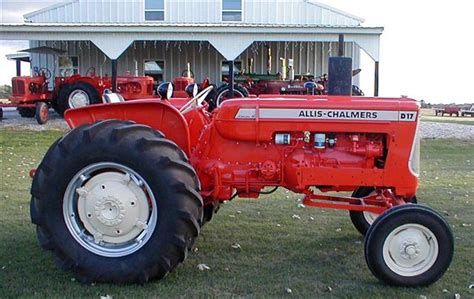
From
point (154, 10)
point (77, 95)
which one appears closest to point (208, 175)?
point (77, 95)

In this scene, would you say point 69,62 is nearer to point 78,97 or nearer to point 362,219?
point 78,97

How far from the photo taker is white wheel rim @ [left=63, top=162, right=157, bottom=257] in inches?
165

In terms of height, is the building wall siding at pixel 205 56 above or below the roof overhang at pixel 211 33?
below

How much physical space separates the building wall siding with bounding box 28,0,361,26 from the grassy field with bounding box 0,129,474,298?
1551cm

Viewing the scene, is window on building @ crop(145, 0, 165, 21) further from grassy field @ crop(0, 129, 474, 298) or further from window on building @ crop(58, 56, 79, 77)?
grassy field @ crop(0, 129, 474, 298)

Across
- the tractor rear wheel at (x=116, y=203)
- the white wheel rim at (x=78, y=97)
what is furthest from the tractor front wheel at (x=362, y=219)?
the white wheel rim at (x=78, y=97)

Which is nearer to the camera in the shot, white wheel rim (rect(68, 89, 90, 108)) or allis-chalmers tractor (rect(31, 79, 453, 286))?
allis-chalmers tractor (rect(31, 79, 453, 286))

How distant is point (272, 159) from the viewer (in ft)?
15.3

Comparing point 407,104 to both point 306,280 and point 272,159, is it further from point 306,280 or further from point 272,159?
point 306,280

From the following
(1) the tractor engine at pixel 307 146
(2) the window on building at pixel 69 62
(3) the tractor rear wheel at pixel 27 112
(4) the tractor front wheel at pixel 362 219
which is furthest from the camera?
(2) the window on building at pixel 69 62

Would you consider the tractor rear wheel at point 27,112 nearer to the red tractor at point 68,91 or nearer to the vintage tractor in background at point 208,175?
the red tractor at point 68,91

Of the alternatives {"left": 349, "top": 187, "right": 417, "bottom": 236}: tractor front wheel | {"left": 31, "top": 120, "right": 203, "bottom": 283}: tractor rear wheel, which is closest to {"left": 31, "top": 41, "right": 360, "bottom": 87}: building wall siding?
{"left": 349, "top": 187, "right": 417, "bottom": 236}: tractor front wheel

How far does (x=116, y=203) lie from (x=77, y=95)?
13788 mm

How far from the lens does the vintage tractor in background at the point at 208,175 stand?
161 inches
